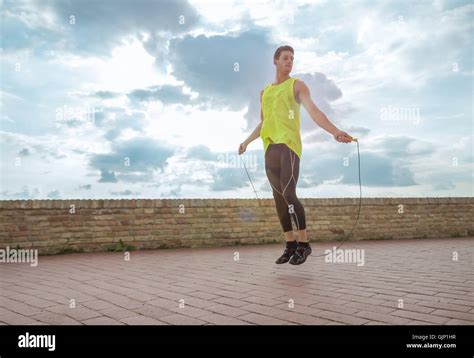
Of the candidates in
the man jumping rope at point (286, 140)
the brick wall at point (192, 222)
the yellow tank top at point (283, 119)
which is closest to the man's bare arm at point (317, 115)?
the man jumping rope at point (286, 140)

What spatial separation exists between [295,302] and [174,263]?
2.82 metres

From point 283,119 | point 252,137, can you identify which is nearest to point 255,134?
point 252,137

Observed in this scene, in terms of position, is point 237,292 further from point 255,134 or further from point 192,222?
point 192,222

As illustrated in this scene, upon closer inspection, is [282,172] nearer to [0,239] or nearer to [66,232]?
[66,232]

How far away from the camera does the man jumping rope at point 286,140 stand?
4438mm

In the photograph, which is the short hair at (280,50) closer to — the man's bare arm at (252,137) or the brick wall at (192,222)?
the man's bare arm at (252,137)

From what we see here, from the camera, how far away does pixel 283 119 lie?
4.61m

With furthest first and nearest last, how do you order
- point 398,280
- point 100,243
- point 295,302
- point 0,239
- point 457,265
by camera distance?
point 100,243 → point 0,239 → point 457,265 → point 398,280 → point 295,302

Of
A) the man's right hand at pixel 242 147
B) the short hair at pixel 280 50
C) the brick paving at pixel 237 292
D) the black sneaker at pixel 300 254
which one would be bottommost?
the brick paving at pixel 237 292

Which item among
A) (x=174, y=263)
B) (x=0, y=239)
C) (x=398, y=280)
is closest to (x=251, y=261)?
(x=174, y=263)

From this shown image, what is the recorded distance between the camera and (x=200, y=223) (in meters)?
7.80

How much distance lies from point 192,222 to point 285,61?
4.09 metres

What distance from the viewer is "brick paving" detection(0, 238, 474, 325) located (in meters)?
2.51

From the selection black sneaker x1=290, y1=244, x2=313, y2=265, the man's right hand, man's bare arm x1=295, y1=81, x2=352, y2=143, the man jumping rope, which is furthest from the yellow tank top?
black sneaker x1=290, y1=244, x2=313, y2=265
